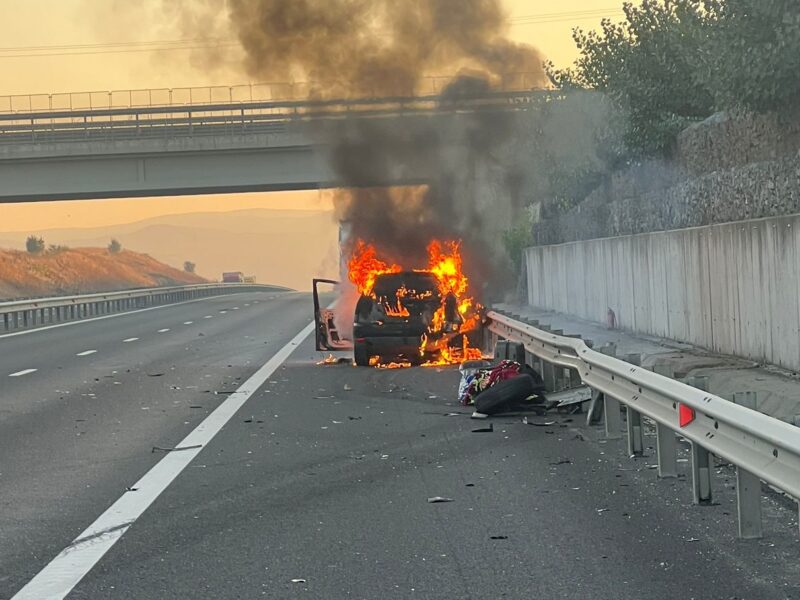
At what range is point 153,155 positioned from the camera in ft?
179

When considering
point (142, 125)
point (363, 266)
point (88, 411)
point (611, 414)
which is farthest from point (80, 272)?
point (611, 414)

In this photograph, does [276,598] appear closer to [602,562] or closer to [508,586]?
[508,586]

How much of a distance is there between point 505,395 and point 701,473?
5582mm

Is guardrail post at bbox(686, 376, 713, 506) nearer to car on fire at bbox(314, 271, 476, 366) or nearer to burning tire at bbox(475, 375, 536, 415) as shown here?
burning tire at bbox(475, 375, 536, 415)

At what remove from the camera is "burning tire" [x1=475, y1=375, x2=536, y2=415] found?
554 inches

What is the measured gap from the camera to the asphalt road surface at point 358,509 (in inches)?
Answer: 262

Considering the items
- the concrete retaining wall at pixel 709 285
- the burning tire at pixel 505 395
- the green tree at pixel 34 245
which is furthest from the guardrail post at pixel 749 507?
the green tree at pixel 34 245

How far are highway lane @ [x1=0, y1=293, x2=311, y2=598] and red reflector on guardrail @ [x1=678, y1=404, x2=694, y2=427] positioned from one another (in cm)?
366

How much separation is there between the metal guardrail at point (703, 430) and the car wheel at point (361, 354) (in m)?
8.49

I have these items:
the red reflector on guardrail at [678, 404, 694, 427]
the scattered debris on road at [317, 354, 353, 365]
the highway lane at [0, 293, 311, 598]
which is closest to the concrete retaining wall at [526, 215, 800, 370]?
the scattered debris on road at [317, 354, 353, 365]

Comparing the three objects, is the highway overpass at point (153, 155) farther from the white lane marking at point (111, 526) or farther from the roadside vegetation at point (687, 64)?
the white lane marking at point (111, 526)

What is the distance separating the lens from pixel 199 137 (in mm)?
54469

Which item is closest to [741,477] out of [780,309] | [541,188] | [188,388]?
[780,309]

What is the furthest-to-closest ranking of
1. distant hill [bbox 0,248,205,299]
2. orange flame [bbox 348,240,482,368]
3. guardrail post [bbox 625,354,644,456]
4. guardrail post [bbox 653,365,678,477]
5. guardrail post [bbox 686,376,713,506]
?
distant hill [bbox 0,248,205,299] < orange flame [bbox 348,240,482,368] < guardrail post [bbox 625,354,644,456] < guardrail post [bbox 653,365,678,477] < guardrail post [bbox 686,376,713,506]
